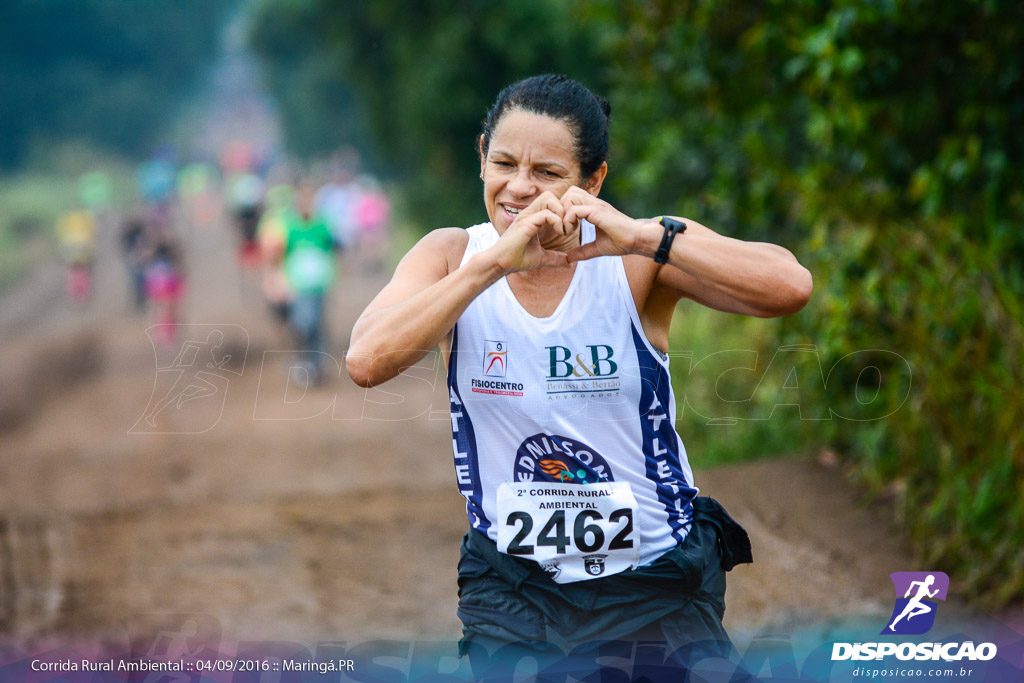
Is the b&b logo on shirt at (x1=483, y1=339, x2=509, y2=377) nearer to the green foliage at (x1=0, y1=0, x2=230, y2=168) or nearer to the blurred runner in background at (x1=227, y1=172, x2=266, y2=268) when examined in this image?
the blurred runner in background at (x1=227, y1=172, x2=266, y2=268)

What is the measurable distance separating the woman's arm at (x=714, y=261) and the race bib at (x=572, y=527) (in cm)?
51

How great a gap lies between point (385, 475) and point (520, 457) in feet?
19.2

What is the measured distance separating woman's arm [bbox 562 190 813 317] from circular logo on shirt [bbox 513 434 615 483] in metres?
0.46

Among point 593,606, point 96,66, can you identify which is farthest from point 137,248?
point 96,66

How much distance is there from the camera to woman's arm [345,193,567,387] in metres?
2.27

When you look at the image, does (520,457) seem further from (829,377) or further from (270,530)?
(270,530)

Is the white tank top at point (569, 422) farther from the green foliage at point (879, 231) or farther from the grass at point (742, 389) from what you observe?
the grass at point (742, 389)

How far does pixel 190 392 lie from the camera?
35.6ft

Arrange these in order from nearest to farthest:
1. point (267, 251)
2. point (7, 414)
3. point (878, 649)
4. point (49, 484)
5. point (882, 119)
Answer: point (878, 649) < point (882, 119) < point (49, 484) < point (7, 414) < point (267, 251)

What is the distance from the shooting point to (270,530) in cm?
683

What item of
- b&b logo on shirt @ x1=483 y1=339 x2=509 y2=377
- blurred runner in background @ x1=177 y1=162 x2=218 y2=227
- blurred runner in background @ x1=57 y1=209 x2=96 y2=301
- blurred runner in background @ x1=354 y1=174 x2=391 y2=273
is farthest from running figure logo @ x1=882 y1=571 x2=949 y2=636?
blurred runner in background @ x1=177 y1=162 x2=218 y2=227

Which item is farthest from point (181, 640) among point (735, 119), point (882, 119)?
point (735, 119)

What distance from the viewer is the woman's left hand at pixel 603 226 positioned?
2393 mm

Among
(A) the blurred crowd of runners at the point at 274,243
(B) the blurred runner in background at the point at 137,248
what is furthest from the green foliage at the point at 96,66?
(B) the blurred runner in background at the point at 137,248
